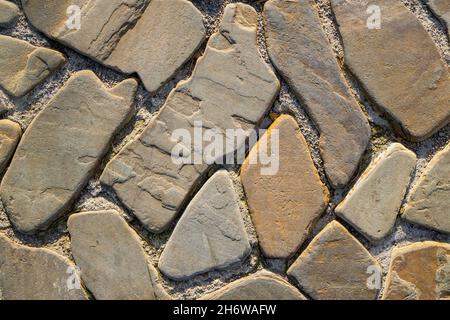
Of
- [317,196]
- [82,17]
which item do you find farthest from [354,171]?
[82,17]

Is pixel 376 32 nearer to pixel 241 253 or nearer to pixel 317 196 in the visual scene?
pixel 317 196

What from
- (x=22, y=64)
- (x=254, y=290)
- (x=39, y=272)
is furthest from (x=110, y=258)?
(x=22, y=64)

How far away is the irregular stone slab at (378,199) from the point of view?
3.57ft

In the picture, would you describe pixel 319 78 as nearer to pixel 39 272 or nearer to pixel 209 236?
pixel 209 236

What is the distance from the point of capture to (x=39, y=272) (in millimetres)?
1098

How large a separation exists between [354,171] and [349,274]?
203 millimetres

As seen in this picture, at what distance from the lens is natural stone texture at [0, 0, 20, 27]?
3.63 feet

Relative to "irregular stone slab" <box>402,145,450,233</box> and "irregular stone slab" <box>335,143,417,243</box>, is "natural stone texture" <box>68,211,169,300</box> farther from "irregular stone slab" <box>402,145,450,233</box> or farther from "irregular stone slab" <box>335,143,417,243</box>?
"irregular stone slab" <box>402,145,450,233</box>

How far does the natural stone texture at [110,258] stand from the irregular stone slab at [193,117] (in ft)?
0.16

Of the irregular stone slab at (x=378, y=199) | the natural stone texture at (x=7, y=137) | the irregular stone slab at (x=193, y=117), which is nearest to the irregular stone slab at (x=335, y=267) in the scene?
the irregular stone slab at (x=378, y=199)

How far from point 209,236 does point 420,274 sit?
424 millimetres

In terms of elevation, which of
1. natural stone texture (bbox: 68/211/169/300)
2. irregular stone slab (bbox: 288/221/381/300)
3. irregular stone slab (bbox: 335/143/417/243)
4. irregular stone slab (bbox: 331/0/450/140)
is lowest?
natural stone texture (bbox: 68/211/169/300)

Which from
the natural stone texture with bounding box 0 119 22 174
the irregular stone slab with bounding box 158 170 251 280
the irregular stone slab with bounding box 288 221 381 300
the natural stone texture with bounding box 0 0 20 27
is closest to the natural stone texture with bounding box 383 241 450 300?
the irregular stone slab with bounding box 288 221 381 300

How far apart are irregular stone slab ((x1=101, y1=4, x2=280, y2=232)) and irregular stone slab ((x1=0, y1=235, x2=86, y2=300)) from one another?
0.18 m
